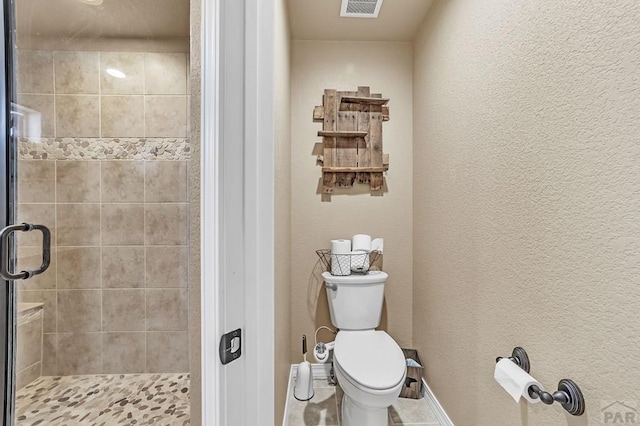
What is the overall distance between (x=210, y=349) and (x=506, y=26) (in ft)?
4.83

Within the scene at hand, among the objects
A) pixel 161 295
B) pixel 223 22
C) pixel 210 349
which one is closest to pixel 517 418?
pixel 210 349

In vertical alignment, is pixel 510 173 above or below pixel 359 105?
below

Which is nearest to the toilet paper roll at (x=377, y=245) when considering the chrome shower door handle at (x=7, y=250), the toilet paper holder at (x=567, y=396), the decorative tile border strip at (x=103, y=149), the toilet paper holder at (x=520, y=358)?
the toilet paper holder at (x=520, y=358)

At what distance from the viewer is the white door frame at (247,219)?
0.66 metres

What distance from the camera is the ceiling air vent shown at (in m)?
1.86

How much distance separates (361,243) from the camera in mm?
2168

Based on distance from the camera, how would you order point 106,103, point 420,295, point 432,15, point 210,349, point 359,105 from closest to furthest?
point 210,349
point 106,103
point 432,15
point 420,295
point 359,105

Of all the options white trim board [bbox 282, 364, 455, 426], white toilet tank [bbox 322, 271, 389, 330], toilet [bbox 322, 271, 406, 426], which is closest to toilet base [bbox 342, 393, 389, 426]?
toilet [bbox 322, 271, 406, 426]

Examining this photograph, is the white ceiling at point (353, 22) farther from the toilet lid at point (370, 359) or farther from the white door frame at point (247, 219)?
the toilet lid at point (370, 359)

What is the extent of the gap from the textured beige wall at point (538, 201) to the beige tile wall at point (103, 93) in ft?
3.90

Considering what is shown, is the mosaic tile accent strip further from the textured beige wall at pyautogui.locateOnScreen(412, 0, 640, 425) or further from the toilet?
the textured beige wall at pyautogui.locateOnScreen(412, 0, 640, 425)

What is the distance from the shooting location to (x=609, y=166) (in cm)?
76

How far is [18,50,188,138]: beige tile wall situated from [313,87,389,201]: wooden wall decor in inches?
47.0

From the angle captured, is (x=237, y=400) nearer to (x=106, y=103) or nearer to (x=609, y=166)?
(x=106, y=103)
